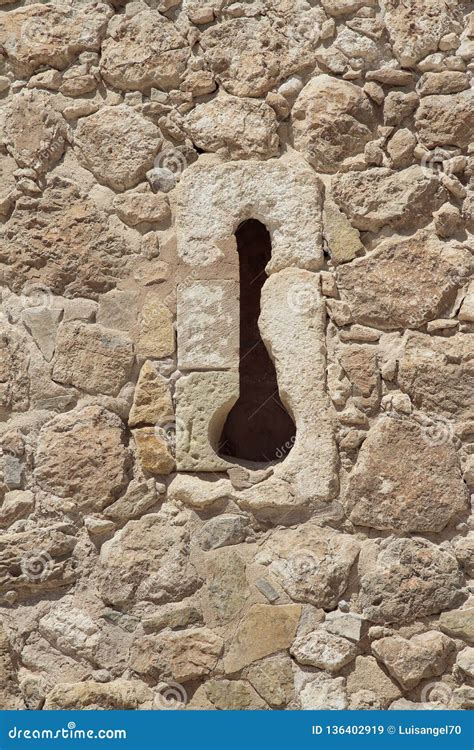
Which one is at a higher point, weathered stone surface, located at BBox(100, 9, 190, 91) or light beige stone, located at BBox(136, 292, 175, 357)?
weathered stone surface, located at BBox(100, 9, 190, 91)

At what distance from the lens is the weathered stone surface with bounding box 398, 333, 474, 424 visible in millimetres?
3301

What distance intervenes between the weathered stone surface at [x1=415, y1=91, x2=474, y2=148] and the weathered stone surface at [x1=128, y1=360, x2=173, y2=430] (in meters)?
1.31

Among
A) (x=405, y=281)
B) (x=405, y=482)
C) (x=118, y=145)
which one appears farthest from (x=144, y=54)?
(x=405, y=482)

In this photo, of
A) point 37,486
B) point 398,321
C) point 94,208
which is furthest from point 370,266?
point 37,486

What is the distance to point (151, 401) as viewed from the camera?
3475mm

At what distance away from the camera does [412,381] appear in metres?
3.33

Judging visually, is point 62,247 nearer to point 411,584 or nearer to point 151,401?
point 151,401

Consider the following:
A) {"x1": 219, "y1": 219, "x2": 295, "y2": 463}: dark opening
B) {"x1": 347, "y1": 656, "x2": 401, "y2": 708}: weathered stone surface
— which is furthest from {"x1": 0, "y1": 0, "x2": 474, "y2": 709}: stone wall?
{"x1": 219, "y1": 219, "x2": 295, "y2": 463}: dark opening

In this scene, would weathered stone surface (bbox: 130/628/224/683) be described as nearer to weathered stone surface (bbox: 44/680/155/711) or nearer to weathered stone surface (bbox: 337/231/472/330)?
weathered stone surface (bbox: 44/680/155/711)

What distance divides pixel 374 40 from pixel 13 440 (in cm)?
202

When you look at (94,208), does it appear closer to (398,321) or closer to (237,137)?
(237,137)

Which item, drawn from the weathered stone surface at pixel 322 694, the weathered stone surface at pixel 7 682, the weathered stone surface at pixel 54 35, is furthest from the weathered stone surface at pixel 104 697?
the weathered stone surface at pixel 54 35

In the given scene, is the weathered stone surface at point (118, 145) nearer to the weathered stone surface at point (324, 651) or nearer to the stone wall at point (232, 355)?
the stone wall at point (232, 355)


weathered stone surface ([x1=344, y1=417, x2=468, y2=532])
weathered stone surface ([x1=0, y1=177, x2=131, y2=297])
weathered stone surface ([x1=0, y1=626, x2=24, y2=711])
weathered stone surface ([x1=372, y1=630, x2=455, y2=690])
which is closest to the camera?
weathered stone surface ([x1=372, y1=630, x2=455, y2=690])
